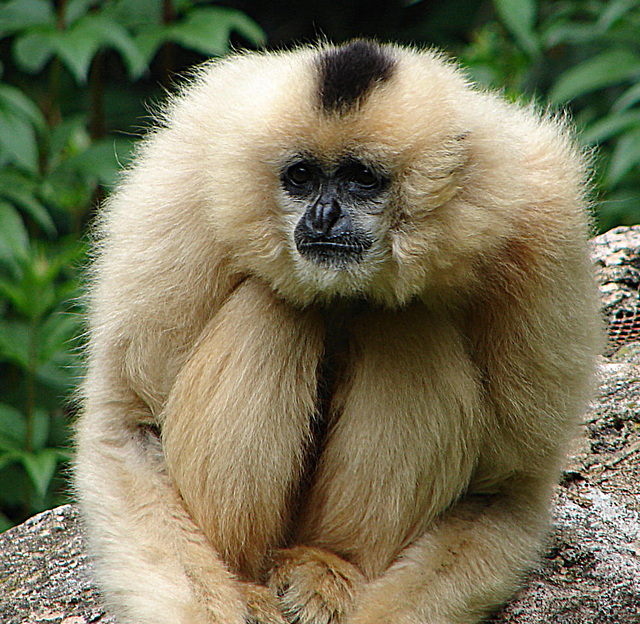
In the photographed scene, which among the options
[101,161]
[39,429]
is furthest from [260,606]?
[101,161]

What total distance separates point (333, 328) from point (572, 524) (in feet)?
4.08

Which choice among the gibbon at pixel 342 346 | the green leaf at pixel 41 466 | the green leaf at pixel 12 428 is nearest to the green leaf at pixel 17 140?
the green leaf at pixel 12 428

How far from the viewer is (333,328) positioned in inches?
122

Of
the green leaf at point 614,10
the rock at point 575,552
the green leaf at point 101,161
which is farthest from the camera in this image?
the green leaf at point 101,161

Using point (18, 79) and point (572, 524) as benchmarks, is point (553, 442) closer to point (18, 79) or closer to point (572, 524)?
point (572, 524)

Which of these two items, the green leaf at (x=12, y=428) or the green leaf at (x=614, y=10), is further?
the green leaf at (x=614, y=10)

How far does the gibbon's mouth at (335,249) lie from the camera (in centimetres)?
283

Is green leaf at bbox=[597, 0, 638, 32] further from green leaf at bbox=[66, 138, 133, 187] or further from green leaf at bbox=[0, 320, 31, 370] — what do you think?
green leaf at bbox=[0, 320, 31, 370]

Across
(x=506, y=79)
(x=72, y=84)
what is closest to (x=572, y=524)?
(x=506, y=79)

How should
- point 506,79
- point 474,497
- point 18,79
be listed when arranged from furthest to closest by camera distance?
point 18,79, point 506,79, point 474,497

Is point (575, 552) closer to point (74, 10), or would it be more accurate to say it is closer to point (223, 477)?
point (223, 477)

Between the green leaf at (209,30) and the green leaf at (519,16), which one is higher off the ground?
the green leaf at (519,16)

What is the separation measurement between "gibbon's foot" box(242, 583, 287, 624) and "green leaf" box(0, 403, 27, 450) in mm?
1976

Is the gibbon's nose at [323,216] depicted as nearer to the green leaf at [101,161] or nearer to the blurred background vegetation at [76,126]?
the blurred background vegetation at [76,126]
